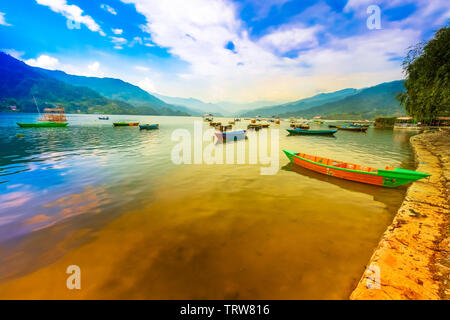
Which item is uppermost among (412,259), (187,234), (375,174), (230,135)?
(230,135)

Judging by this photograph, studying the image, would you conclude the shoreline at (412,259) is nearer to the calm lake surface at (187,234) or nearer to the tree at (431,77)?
the calm lake surface at (187,234)

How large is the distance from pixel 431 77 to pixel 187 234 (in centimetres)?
3281

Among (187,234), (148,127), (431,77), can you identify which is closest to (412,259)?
(187,234)

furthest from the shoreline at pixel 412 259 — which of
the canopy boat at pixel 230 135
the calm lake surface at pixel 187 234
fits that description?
the canopy boat at pixel 230 135

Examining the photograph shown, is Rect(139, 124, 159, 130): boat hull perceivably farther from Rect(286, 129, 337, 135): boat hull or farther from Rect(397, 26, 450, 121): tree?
Rect(397, 26, 450, 121): tree

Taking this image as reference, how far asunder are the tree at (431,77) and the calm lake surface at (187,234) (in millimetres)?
17147

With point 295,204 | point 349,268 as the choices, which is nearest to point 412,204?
point 295,204

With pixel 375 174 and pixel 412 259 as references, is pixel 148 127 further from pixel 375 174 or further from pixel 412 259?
pixel 412 259

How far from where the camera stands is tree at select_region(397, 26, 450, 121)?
60.4 ft

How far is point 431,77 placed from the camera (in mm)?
20562

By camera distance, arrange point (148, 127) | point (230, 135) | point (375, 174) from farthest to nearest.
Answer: point (148, 127)
point (230, 135)
point (375, 174)

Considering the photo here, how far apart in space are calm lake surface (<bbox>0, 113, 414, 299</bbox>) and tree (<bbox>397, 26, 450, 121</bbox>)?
17.1m

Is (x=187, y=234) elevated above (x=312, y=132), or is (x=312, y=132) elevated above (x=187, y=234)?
(x=312, y=132)
